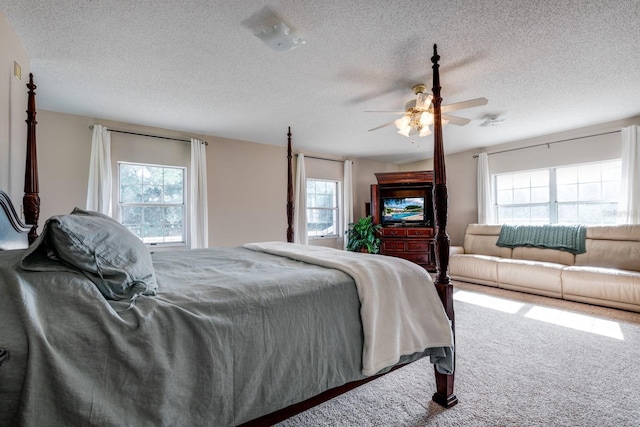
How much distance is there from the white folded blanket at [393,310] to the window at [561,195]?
4574 mm

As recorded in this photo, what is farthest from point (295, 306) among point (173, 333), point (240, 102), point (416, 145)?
point (416, 145)

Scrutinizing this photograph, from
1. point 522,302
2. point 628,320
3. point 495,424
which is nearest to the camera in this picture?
point 495,424

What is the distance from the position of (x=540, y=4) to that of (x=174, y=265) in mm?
2761

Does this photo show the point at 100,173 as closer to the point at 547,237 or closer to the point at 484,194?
the point at 484,194

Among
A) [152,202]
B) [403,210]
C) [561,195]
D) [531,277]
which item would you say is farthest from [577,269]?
[152,202]

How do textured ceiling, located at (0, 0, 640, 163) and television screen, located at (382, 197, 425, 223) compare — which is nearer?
textured ceiling, located at (0, 0, 640, 163)

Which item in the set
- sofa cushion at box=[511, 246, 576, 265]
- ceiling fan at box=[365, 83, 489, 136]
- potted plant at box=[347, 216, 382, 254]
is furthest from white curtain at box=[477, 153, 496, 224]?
ceiling fan at box=[365, 83, 489, 136]

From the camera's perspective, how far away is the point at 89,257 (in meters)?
0.96

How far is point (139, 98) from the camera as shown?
3.27 metres

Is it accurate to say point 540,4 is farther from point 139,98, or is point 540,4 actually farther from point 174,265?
point 139,98

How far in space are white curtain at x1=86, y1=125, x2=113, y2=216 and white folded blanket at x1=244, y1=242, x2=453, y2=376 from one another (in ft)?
11.2

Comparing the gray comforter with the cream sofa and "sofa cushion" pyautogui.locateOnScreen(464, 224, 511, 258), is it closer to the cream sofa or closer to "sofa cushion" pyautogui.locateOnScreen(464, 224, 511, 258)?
the cream sofa

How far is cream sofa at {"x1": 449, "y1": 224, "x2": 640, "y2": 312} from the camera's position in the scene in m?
3.31

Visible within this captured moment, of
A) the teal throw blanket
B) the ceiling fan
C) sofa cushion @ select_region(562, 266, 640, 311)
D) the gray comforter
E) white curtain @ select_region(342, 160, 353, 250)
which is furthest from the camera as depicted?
white curtain @ select_region(342, 160, 353, 250)
